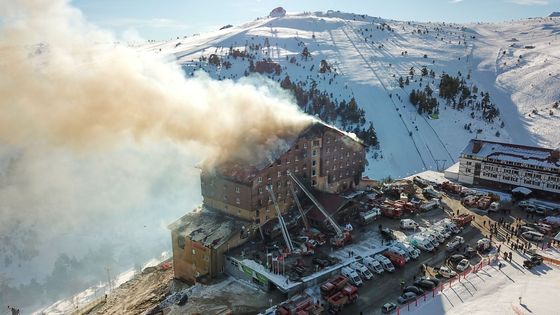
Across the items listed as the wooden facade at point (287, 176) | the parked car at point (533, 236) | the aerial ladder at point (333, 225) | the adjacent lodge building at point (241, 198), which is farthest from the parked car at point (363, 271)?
the parked car at point (533, 236)

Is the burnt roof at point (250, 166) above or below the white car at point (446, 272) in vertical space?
above

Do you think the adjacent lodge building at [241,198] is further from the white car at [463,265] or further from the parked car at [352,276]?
the white car at [463,265]

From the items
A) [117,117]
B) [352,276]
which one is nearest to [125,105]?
[117,117]

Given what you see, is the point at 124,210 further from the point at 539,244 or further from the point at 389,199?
the point at 539,244

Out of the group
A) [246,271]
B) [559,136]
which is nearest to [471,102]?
[559,136]

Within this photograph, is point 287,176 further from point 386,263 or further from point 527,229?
point 527,229
